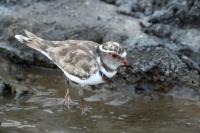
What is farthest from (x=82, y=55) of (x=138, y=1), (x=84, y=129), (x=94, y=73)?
(x=138, y=1)

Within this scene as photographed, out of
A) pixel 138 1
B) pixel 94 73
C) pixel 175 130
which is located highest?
pixel 138 1

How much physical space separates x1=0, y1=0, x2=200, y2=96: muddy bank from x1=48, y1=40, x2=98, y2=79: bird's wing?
3.76 feet

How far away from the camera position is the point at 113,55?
7.57 m

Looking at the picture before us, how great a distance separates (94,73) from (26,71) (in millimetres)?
2179

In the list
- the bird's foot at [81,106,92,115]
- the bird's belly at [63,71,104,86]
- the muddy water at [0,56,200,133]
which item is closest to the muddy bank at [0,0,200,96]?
the muddy water at [0,56,200,133]

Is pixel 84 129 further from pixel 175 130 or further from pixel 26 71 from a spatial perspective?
pixel 26 71

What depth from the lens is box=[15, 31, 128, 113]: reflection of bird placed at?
7.60 meters

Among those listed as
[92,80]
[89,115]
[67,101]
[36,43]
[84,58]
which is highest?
[36,43]

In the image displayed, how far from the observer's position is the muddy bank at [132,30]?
888 cm

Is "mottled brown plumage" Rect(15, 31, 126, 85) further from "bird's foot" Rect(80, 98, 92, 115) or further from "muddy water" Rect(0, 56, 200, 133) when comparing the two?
"muddy water" Rect(0, 56, 200, 133)

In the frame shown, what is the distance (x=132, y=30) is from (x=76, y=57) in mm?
2131

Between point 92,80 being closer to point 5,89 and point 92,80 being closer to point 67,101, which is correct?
point 67,101

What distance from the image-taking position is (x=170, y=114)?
811cm

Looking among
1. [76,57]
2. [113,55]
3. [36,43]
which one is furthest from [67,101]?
A: [113,55]
